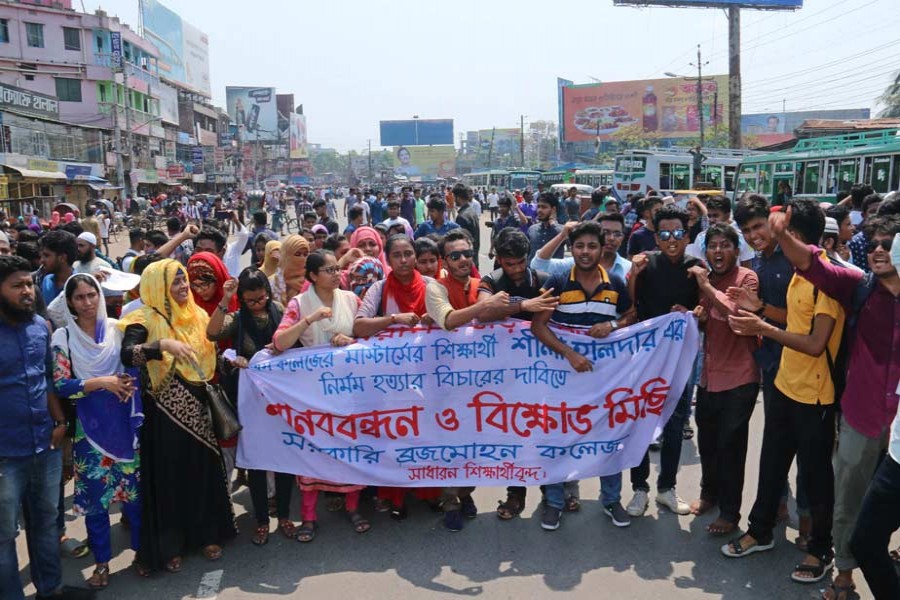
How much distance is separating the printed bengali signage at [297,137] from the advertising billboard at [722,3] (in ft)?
245

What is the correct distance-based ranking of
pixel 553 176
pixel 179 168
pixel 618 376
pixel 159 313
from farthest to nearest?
1. pixel 179 168
2. pixel 553 176
3. pixel 618 376
4. pixel 159 313

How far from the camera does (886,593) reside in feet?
10.00

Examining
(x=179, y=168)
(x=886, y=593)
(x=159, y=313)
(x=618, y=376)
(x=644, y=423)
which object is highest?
(x=179, y=168)

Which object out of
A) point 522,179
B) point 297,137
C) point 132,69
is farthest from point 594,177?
point 297,137

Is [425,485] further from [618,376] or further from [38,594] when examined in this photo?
[38,594]

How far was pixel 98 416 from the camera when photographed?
3764 mm

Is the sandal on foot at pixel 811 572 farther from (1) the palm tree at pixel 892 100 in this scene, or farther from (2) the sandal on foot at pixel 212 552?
(1) the palm tree at pixel 892 100

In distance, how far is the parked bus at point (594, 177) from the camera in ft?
131

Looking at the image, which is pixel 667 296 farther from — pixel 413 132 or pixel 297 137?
pixel 297 137

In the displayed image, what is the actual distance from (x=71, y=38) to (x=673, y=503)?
49.6m

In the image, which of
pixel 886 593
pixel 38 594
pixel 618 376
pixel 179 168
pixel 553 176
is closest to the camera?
pixel 886 593

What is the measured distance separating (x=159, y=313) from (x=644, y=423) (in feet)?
9.34

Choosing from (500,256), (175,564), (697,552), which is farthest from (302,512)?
(697,552)

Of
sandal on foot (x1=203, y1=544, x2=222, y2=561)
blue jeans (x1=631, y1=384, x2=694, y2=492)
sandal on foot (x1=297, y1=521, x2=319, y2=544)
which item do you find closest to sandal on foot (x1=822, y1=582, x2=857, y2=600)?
blue jeans (x1=631, y1=384, x2=694, y2=492)
